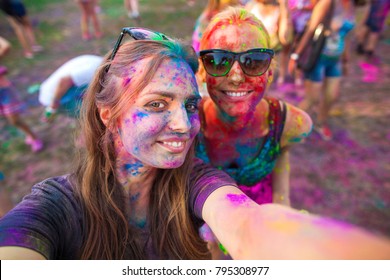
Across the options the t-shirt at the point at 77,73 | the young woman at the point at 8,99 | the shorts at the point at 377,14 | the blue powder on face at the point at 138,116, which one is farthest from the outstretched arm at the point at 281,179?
the shorts at the point at 377,14

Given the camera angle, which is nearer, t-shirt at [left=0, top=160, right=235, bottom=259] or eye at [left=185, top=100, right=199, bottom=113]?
t-shirt at [left=0, top=160, right=235, bottom=259]

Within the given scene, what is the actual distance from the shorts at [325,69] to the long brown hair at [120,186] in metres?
2.39

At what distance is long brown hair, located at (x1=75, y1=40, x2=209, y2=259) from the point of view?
3.68 feet

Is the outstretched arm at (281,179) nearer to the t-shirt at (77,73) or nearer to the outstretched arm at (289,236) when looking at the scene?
the outstretched arm at (289,236)

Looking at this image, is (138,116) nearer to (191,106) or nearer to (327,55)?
(191,106)

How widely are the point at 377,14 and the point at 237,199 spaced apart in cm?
556

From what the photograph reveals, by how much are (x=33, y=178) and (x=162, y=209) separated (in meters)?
2.54

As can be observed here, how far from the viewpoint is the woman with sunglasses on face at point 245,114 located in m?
1.33

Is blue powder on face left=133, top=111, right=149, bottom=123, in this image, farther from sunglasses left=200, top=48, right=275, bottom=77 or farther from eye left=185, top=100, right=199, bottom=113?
sunglasses left=200, top=48, right=275, bottom=77

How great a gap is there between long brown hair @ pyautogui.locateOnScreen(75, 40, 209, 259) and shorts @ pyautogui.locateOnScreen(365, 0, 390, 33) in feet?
17.4

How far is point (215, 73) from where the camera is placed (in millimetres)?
1342

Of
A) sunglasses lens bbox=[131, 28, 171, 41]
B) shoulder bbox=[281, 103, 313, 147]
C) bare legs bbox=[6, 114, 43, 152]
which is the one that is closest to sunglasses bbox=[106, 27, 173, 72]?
sunglasses lens bbox=[131, 28, 171, 41]

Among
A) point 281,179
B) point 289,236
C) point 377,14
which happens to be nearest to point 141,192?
point 289,236
